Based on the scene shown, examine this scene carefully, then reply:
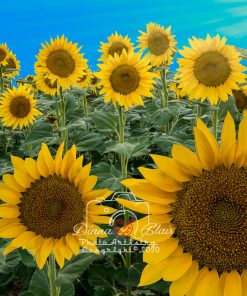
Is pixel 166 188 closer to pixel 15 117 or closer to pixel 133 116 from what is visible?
pixel 133 116

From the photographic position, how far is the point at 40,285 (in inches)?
97.8

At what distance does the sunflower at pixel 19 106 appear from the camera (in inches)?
214

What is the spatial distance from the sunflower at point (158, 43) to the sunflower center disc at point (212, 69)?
6.25 ft

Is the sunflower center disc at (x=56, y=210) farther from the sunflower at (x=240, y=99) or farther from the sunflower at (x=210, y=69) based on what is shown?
the sunflower at (x=240, y=99)

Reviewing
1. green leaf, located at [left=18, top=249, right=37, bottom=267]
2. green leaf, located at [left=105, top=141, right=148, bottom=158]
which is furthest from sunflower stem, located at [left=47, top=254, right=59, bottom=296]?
green leaf, located at [left=105, top=141, right=148, bottom=158]

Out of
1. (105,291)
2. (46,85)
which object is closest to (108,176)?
(105,291)

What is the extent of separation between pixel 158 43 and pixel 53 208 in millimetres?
4518

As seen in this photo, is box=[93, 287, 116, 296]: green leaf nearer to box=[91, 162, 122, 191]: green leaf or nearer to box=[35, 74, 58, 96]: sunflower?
box=[91, 162, 122, 191]: green leaf

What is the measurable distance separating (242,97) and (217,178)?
3.26 m

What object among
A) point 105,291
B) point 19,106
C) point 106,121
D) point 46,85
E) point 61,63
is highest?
point 61,63

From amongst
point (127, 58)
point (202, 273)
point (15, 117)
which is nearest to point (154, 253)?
point (202, 273)

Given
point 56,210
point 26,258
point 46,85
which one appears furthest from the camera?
point 46,85

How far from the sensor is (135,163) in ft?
16.5

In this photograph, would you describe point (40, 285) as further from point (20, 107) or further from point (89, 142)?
point (20, 107)
